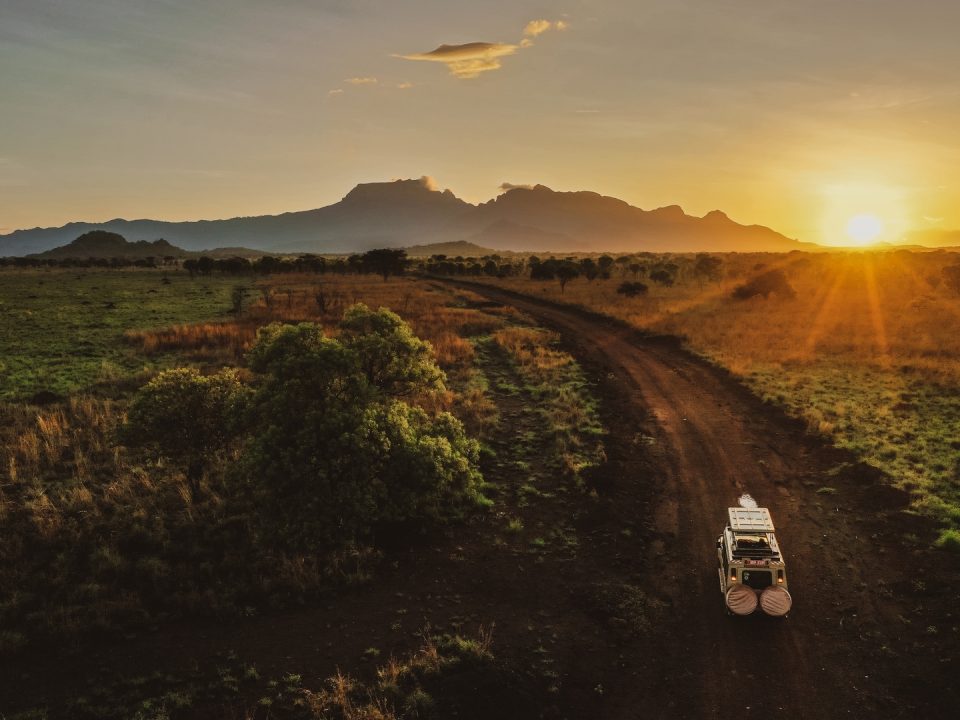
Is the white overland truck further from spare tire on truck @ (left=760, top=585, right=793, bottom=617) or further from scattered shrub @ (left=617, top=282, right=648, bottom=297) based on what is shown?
scattered shrub @ (left=617, top=282, right=648, bottom=297)

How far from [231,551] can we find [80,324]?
4254 centimetres

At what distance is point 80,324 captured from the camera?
44.6 m

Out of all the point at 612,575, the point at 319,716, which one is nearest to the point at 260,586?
the point at 319,716

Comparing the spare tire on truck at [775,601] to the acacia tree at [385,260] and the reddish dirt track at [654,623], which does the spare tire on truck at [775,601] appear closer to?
the reddish dirt track at [654,623]

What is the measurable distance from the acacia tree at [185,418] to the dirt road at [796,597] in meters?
12.8

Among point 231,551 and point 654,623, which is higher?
point 231,551

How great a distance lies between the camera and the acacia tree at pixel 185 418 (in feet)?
50.9

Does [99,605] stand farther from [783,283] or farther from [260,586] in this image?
[783,283]

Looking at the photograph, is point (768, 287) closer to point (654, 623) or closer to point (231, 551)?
point (654, 623)

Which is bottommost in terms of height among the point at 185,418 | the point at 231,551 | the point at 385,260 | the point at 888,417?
the point at 231,551

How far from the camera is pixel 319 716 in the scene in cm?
868

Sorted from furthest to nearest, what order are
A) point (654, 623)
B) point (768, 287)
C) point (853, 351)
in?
point (768, 287) < point (853, 351) < point (654, 623)

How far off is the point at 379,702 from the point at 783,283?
60443 mm

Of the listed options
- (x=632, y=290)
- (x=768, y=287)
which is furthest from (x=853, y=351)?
(x=632, y=290)
